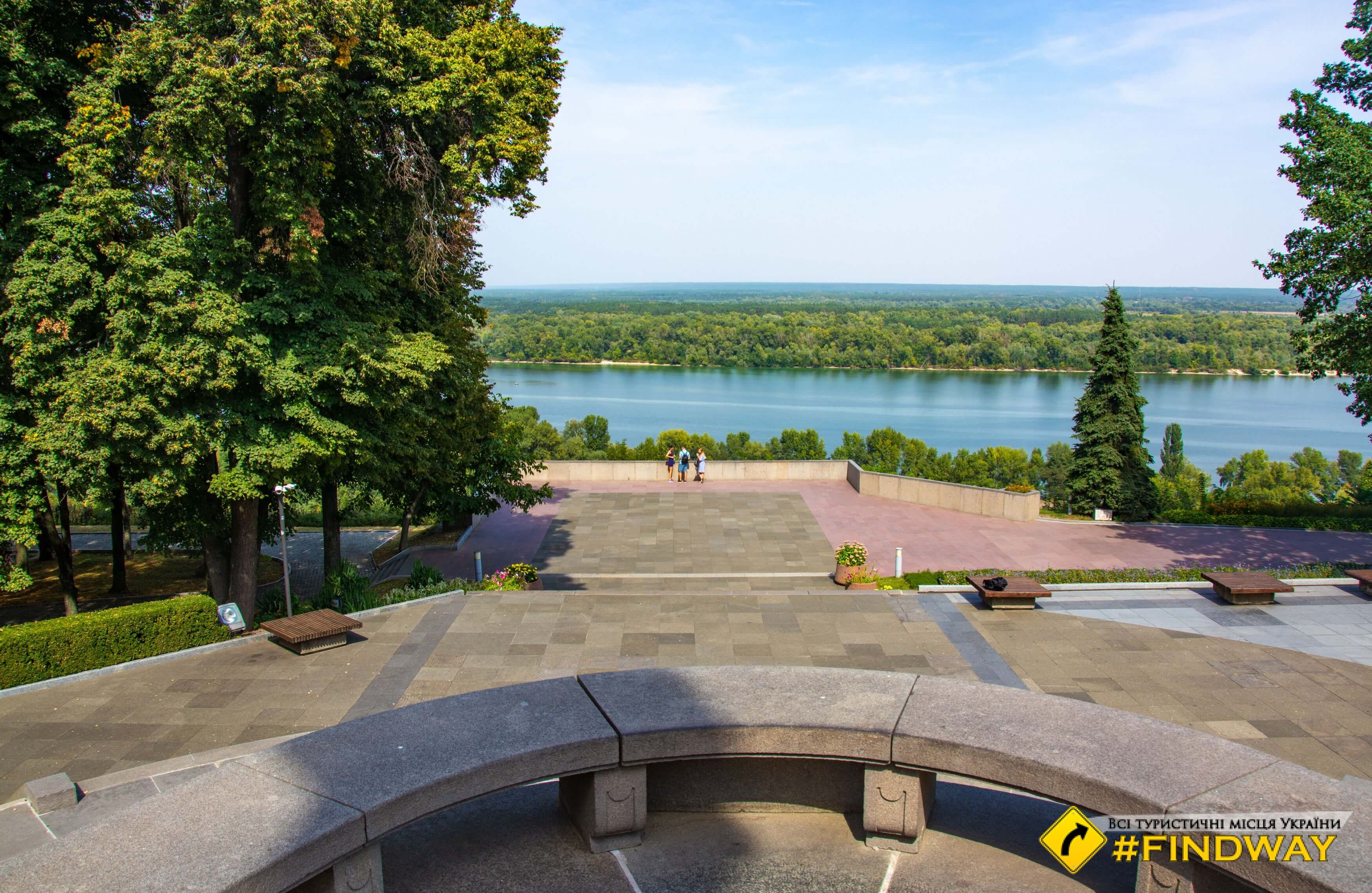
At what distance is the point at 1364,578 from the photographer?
38.4 ft

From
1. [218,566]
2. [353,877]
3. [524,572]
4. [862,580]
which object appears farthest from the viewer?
[862,580]

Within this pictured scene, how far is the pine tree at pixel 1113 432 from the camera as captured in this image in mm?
27609

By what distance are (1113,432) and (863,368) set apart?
101953 mm

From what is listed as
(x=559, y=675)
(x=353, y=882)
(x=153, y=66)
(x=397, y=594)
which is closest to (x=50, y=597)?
(x=397, y=594)

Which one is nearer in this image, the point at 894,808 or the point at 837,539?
the point at 894,808

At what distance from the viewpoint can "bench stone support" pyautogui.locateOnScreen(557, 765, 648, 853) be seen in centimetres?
450

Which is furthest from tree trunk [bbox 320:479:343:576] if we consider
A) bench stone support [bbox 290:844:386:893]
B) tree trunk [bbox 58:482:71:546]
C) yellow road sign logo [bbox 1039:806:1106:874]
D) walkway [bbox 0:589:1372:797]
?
yellow road sign logo [bbox 1039:806:1106:874]

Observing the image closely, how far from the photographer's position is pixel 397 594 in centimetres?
1231

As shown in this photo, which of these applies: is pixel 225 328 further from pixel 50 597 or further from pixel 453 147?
pixel 50 597

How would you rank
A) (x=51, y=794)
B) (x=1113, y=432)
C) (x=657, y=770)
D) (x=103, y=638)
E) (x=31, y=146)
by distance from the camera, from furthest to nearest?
(x=1113, y=432) → (x=31, y=146) → (x=103, y=638) → (x=51, y=794) → (x=657, y=770)

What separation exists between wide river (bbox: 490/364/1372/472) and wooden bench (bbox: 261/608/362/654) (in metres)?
50.9

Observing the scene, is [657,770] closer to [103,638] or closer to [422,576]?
[103,638]

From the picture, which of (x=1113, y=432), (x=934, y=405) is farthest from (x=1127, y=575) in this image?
(x=934, y=405)

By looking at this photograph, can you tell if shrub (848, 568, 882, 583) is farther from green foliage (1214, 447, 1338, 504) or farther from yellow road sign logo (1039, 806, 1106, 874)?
green foliage (1214, 447, 1338, 504)
